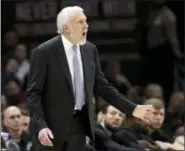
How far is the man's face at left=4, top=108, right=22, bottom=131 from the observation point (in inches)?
334

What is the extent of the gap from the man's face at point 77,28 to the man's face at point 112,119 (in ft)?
11.5

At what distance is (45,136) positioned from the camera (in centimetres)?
492

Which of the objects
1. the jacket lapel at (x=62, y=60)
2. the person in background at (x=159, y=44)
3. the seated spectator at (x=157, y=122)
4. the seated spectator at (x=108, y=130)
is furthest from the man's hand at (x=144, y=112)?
the person in background at (x=159, y=44)

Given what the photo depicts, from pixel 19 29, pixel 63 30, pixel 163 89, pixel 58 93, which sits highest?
pixel 63 30

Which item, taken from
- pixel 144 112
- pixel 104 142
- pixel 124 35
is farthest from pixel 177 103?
pixel 144 112

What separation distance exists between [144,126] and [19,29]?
4.58m

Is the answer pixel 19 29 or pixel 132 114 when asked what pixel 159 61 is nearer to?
pixel 19 29

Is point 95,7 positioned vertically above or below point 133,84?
above

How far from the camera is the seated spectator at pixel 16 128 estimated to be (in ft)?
27.5

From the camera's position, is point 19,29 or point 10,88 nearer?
point 10,88

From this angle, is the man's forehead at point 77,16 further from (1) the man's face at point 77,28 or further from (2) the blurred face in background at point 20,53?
(2) the blurred face in background at point 20,53

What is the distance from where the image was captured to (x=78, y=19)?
16.9 ft

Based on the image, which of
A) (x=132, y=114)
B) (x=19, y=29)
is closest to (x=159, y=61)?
(x=19, y=29)

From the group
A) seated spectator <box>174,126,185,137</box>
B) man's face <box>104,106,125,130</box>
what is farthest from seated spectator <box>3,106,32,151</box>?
seated spectator <box>174,126,185,137</box>
